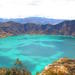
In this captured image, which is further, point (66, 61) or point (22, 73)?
point (66, 61)

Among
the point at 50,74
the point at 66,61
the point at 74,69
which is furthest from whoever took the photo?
the point at 66,61

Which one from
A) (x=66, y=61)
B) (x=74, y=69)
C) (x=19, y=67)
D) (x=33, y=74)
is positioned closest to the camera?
(x=74, y=69)

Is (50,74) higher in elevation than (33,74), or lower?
higher

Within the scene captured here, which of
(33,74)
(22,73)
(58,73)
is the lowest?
(33,74)

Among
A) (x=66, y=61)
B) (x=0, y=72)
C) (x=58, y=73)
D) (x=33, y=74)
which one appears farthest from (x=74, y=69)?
(x=33, y=74)

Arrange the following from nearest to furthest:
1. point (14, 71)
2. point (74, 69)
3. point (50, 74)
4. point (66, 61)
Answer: point (50, 74) < point (74, 69) < point (14, 71) < point (66, 61)

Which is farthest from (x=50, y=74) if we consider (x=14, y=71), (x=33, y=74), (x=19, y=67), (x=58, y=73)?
(x=33, y=74)

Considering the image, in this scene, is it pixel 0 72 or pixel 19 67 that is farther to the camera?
pixel 19 67

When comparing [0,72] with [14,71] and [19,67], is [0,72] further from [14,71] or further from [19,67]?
[19,67]

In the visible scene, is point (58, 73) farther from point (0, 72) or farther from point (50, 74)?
point (0, 72)
